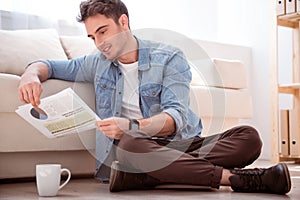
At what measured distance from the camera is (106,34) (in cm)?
176

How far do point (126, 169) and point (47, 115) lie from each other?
0.31m

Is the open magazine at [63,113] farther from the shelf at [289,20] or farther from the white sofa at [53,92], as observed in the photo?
the shelf at [289,20]

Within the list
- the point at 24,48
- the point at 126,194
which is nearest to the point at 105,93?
the point at 126,194

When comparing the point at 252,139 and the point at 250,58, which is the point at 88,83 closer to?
the point at 252,139

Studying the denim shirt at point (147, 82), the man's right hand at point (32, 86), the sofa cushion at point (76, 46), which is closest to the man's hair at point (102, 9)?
the denim shirt at point (147, 82)

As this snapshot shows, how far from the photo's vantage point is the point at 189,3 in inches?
148

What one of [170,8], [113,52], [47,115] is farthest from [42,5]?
[47,115]

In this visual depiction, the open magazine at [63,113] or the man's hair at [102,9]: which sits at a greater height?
the man's hair at [102,9]

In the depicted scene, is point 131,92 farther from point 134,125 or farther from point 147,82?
point 134,125

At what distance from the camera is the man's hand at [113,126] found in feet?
5.10

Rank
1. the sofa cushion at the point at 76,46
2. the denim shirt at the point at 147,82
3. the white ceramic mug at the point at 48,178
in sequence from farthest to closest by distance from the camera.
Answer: the sofa cushion at the point at 76,46 → the denim shirt at the point at 147,82 → the white ceramic mug at the point at 48,178

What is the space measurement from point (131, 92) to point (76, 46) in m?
0.83

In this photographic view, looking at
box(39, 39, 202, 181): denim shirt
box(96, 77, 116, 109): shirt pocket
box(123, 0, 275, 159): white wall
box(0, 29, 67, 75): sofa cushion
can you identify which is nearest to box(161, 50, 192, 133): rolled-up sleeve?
box(39, 39, 202, 181): denim shirt

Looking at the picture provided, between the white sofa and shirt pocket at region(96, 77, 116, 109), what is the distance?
0.08m
